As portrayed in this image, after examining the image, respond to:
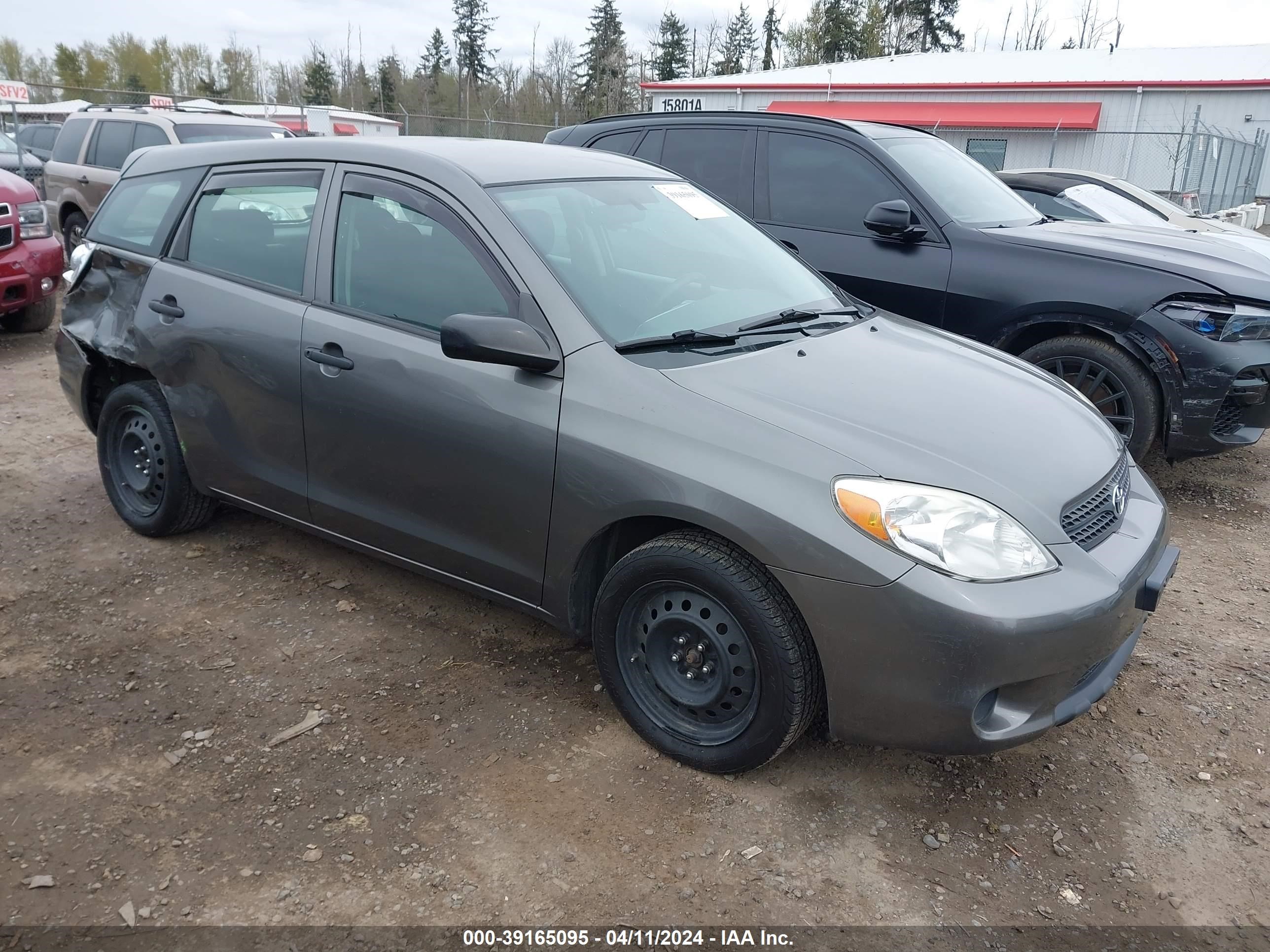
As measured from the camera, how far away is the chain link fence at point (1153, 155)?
2162 cm

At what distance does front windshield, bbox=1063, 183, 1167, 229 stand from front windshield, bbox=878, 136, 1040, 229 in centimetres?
305

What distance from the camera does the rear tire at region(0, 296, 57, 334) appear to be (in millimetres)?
8477

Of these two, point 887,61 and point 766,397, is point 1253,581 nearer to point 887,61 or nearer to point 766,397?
point 766,397

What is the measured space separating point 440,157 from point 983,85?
30148mm

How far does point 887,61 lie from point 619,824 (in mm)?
38062

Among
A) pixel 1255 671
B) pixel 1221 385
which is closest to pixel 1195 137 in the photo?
pixel 1221 385

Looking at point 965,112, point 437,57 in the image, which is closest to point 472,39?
point 437,57

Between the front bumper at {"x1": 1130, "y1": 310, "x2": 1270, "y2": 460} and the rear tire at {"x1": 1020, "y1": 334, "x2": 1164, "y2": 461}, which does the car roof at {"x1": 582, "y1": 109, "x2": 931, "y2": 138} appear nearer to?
the rear tire at {"x1": 1020, "y1": 334, "x2": 1164, "y2": 461}

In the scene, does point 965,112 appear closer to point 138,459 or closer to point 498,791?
point 138,459

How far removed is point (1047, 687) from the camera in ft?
8.15

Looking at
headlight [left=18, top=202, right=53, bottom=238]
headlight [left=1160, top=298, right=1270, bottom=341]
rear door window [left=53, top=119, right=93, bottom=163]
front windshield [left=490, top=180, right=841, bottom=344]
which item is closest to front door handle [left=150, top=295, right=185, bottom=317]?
front windshield [left=490, top=180, right=841, bottom=344]

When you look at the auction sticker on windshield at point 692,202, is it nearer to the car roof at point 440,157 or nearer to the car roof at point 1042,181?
the car roof at point 440,157

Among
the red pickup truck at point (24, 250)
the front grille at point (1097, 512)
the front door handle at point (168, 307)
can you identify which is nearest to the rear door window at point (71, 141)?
the red pickup truck at point (24, 250)

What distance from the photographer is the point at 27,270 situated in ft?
25.0
